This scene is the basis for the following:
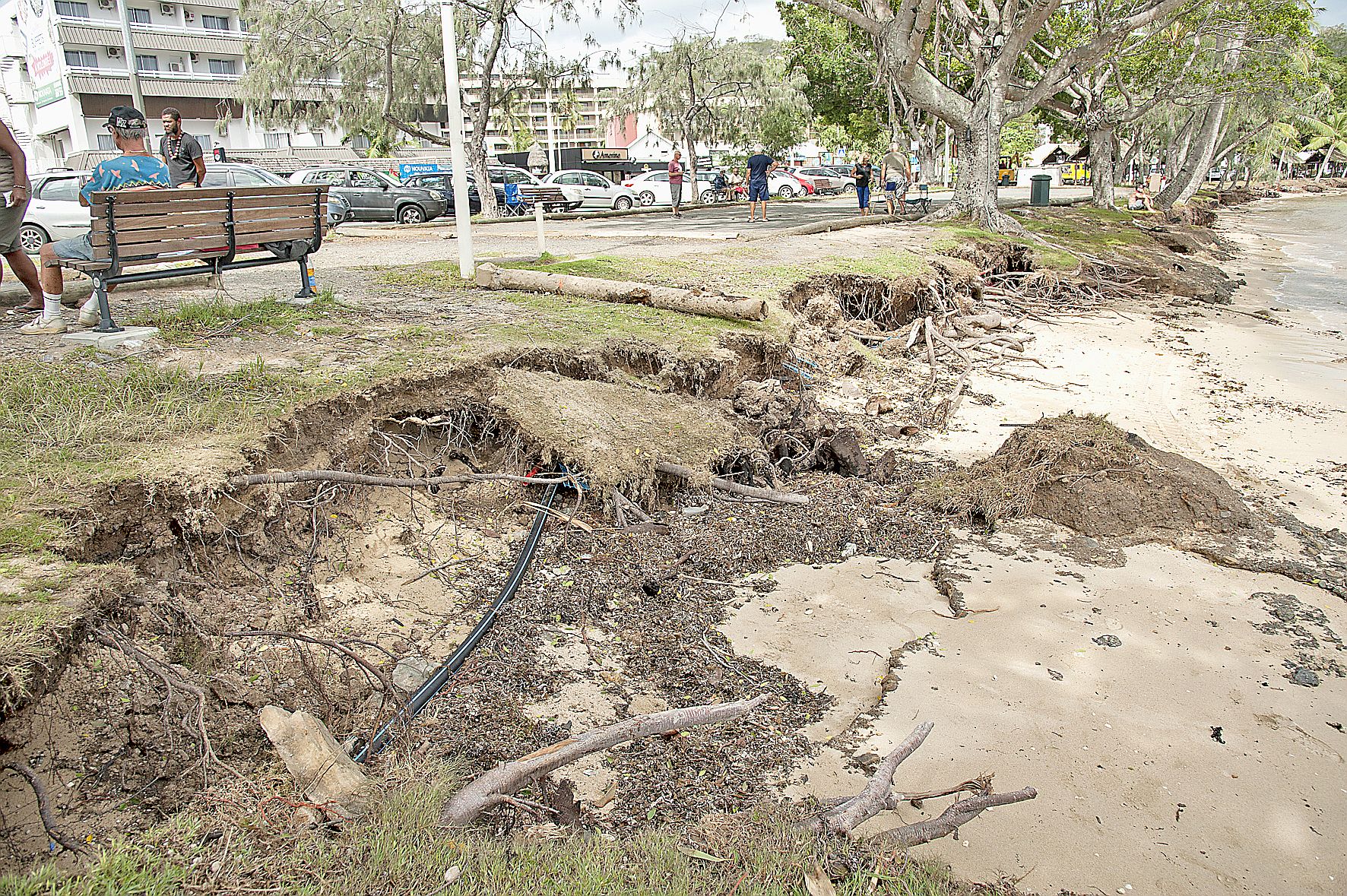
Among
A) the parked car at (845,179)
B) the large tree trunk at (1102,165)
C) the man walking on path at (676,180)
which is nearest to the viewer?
the man walking on path at (676,180)

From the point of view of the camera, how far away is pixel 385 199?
936 inches

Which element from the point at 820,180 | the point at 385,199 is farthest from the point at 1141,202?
the point at 385,199

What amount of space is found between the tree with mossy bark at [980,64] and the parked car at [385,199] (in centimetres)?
1139

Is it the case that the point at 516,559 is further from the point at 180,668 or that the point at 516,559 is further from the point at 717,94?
the point at 717,94

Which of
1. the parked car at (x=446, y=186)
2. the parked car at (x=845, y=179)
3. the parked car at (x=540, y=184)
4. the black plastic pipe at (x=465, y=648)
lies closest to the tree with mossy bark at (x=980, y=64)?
the parked car at (x=446, y=186)

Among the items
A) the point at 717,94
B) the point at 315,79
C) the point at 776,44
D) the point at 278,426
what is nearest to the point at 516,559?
the point at 278,426

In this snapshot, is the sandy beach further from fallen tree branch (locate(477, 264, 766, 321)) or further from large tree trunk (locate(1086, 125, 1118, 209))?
large tree trunk (locate(1086, 125, 1118, 209))

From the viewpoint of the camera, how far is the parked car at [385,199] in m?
23.7

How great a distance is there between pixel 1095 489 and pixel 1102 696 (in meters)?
2.40

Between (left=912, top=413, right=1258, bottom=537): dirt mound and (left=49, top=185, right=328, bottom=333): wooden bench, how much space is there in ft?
17.5

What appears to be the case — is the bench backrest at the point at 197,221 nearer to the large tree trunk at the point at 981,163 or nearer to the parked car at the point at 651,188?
the large tree trunk at the point at 981,163

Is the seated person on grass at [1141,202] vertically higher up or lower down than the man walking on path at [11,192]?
lower down

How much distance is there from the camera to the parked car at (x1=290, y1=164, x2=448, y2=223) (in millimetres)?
23719

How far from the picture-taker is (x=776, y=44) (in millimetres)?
37219
